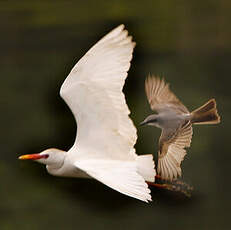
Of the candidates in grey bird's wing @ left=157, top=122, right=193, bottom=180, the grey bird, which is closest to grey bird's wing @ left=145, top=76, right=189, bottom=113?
the grey bird

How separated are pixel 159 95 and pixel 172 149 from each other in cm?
36

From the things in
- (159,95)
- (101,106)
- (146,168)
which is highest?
(101,106)

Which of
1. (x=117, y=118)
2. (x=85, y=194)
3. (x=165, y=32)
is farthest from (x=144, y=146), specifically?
(x=165, y=32)

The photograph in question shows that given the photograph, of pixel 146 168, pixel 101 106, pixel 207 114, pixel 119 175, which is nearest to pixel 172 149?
pixel 146 168

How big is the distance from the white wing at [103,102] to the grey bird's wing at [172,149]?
0.76 ft

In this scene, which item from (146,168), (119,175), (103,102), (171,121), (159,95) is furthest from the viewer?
(159,95)

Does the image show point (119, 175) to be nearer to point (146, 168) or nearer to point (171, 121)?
point (146, 168)

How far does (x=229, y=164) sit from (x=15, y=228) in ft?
5.15

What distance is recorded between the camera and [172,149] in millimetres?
2867

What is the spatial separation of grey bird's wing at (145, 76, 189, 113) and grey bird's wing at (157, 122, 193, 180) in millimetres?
167

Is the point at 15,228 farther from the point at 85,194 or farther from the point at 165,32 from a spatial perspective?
the point at 165,32

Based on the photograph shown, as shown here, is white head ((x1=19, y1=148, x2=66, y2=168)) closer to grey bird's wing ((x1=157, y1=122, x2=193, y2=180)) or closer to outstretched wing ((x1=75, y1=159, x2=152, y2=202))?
outstretched wing ((x1=75, y1=159, x2=152, y2=202))

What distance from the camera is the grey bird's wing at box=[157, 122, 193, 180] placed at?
2811 mm

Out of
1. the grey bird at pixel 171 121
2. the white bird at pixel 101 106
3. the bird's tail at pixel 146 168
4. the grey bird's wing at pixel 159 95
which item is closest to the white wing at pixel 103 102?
the white bird at pixel 101 106
